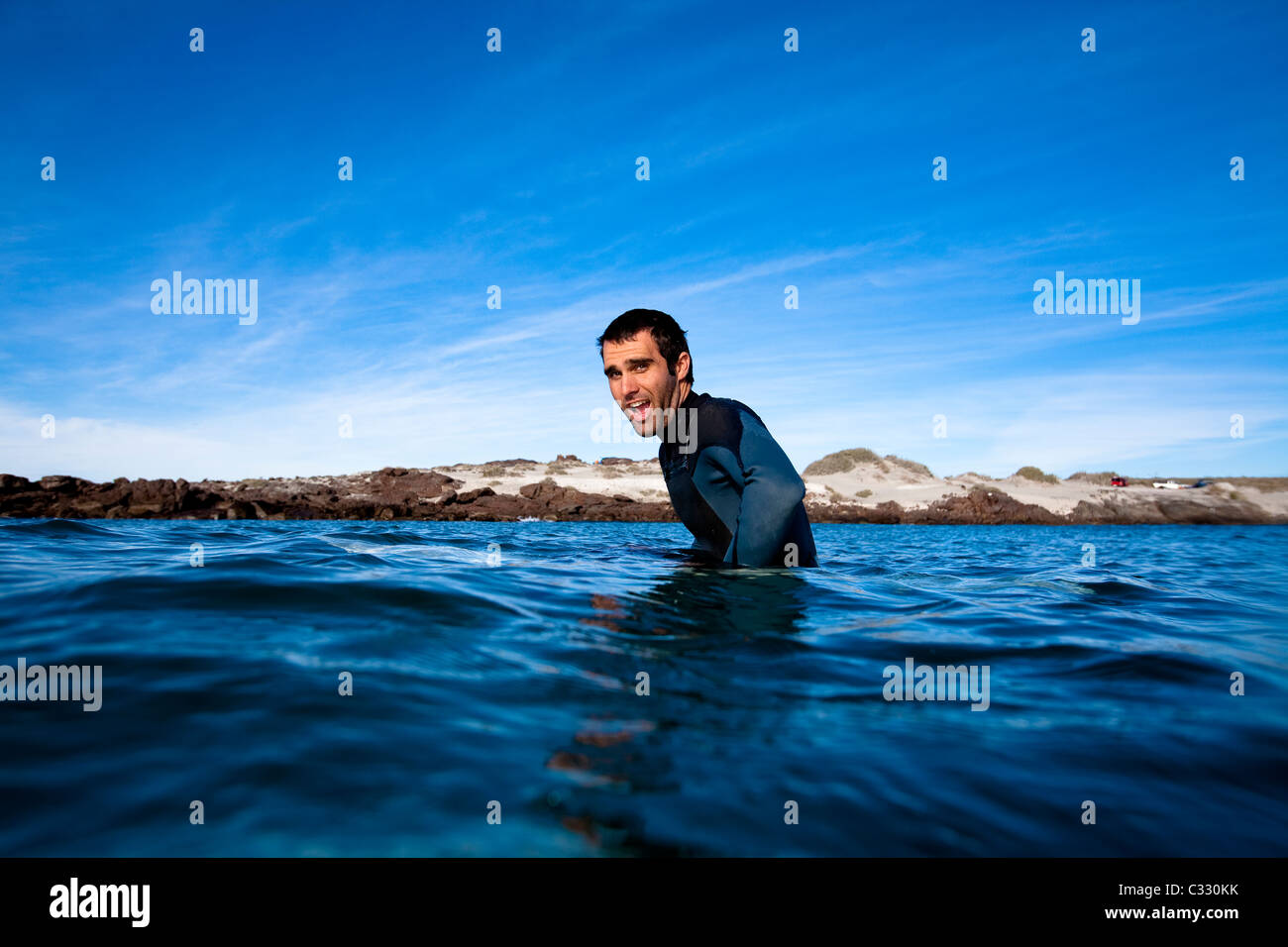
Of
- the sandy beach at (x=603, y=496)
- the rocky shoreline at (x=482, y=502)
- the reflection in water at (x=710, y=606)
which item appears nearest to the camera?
the reflection in water at (x=710, y=606)

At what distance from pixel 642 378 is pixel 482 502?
1676 centimetres

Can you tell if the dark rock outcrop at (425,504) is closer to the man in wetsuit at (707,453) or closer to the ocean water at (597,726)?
the ocean water at (597,726)

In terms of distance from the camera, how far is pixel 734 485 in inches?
226

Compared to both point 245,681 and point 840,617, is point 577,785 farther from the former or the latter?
point 840,617

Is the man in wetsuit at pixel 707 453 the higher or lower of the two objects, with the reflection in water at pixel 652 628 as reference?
higher

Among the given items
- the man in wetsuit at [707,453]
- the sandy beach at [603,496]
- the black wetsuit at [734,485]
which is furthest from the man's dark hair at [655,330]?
the sandy beach at [603,496]

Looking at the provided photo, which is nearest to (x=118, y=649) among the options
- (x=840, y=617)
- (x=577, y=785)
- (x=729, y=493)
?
(x=577, y=785)

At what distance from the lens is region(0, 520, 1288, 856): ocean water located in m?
1.61

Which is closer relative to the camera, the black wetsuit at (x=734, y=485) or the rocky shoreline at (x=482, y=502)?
the black wetsuit at (x=734, y=485)

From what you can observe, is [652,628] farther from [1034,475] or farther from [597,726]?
[1034,475]

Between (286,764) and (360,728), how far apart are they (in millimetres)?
287

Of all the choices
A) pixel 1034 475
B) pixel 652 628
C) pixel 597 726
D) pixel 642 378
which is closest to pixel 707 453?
pixel 642 378

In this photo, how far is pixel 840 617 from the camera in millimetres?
4301

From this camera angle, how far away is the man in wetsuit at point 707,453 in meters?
5.41
